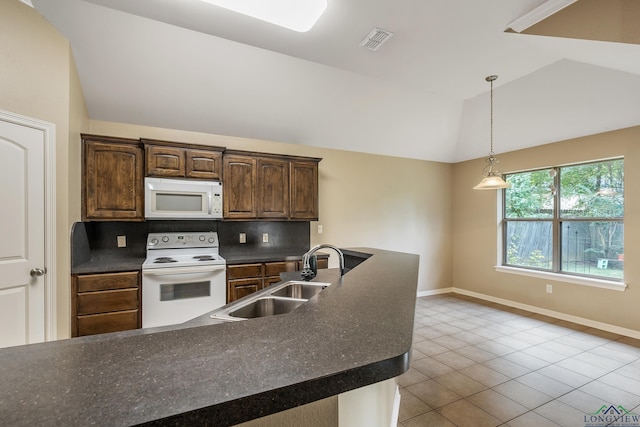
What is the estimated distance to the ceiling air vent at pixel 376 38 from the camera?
6.97 ft

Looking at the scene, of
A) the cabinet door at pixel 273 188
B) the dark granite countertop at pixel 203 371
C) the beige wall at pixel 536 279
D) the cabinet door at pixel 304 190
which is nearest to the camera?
the dark granite countertop at pixel 203 371

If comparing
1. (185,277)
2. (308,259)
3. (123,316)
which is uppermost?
(308,259)

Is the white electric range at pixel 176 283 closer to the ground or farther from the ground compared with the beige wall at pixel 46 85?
closer to the ground

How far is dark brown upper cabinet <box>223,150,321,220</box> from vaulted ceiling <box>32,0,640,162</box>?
A: 0.49 metres

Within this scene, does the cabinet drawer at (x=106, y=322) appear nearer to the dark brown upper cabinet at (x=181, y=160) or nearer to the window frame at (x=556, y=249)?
the dark brown upper cabinet at (x=181, y=160)

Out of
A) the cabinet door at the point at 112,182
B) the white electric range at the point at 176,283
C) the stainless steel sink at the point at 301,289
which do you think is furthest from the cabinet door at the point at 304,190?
the stainless steel sink at the point at 301,289

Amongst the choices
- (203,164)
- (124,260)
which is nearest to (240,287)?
(124,260)

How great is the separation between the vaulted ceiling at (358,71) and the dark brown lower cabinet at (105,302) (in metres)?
1.78

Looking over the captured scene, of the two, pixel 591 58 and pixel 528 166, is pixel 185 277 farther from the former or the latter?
pixel 528 166

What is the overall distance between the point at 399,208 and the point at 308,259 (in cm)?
345

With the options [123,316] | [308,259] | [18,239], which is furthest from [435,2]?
[123,316]

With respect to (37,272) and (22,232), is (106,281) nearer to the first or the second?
(37,272)

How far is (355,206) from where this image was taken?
471 cm

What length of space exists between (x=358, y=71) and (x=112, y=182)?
270 cm
